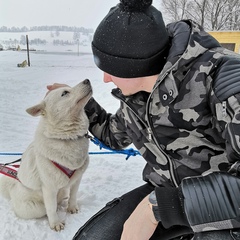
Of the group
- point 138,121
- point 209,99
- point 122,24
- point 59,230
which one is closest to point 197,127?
point 209,99

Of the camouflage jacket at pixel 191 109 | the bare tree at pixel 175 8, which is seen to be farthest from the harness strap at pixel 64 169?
the bare tree at pixel 175 8

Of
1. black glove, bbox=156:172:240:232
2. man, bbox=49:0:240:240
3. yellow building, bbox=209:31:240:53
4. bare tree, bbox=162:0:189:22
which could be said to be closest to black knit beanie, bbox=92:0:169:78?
man, bbox=49:0:240:240

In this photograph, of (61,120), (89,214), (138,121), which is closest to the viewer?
(138,121)

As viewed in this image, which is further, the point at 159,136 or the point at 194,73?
the point at 159,136

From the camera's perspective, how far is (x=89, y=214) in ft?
9.09

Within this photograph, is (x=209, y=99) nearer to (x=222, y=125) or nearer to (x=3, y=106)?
(x=222, y=125)

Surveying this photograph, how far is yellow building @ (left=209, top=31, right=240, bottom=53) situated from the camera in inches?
527

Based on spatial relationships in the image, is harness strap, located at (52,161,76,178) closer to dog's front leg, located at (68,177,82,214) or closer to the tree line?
dog's front leg, located at (68,177,82,214)

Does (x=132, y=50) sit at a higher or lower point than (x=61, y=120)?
higher

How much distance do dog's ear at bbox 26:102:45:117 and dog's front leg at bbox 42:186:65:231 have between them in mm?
611

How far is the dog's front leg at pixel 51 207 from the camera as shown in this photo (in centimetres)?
250

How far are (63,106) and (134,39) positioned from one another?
1.18 metres

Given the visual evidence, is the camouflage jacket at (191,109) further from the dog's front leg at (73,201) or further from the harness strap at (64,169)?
the dog's front leg at (73,201)

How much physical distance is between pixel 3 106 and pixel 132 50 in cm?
742
